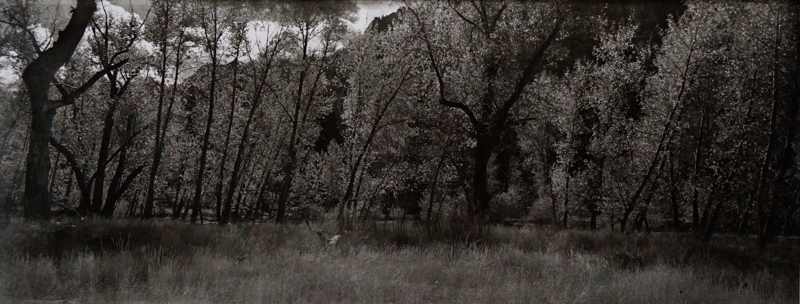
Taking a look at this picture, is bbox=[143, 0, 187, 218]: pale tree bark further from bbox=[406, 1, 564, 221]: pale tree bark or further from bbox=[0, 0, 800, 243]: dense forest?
bbox=[406, 1, 564, 221]: pale tree bark

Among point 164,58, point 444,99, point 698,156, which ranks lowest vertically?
point 698,156

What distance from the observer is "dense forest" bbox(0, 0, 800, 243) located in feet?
39.2

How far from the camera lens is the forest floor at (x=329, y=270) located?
17.4ft

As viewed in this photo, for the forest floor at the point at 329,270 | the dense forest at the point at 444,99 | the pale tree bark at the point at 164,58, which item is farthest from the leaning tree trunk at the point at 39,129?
the pale tree bark at the point at 164,58

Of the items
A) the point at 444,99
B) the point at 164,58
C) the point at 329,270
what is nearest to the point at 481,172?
the point at 444,99

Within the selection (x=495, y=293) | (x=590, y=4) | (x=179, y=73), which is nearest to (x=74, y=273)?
(x=495, y=293)

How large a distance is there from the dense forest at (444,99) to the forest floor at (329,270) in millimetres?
1896

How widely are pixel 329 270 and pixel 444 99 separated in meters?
9.36

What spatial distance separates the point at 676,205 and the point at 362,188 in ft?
45.9

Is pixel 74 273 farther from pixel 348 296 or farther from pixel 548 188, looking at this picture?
pixel 548 188

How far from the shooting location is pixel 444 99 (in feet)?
49.3

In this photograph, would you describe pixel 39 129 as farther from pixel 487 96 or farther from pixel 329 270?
pixel 487 96

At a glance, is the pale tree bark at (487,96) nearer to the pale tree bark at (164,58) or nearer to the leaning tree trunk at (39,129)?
the leaning tree trunk at (39,129)

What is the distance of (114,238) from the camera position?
777cm
